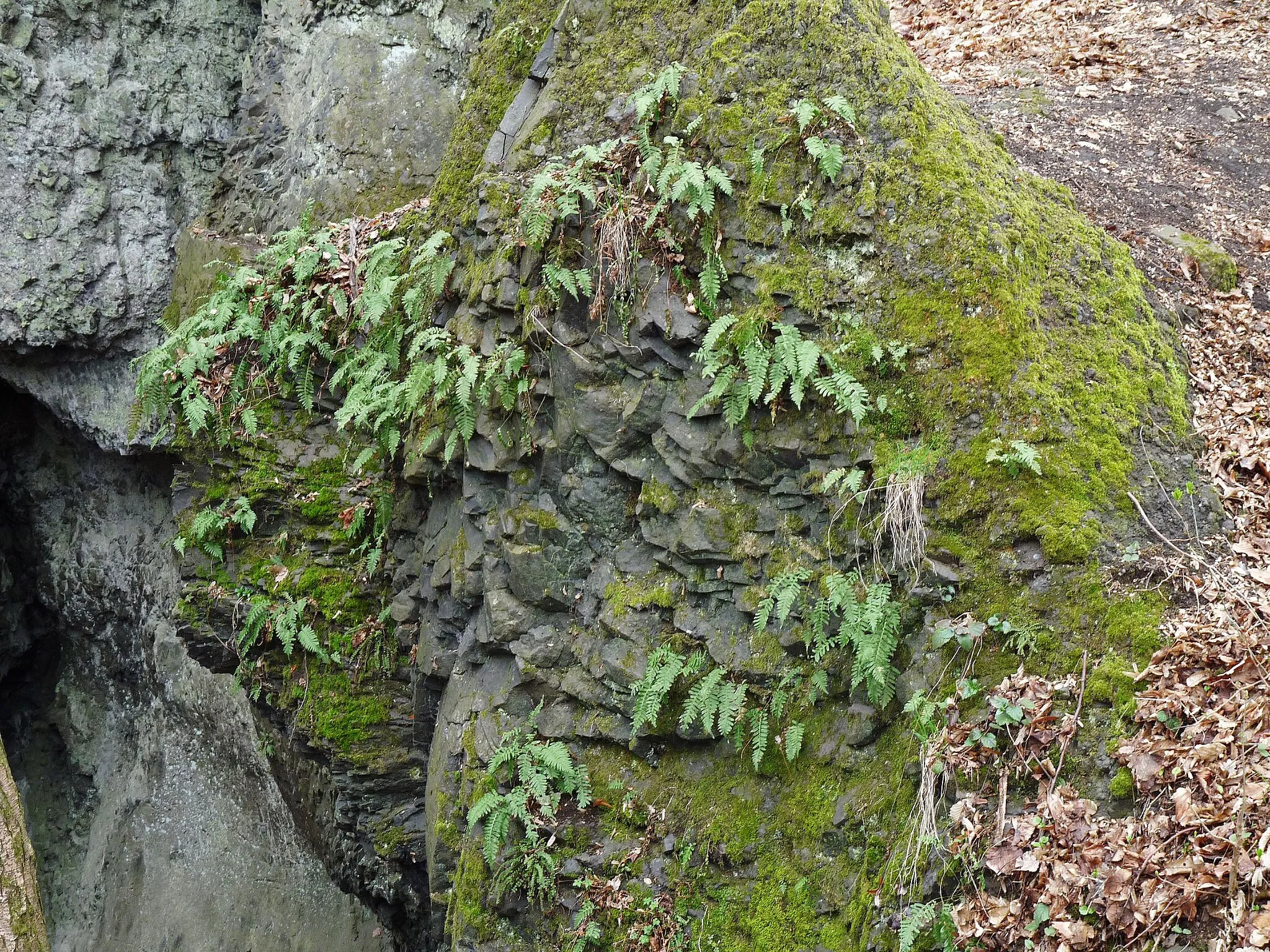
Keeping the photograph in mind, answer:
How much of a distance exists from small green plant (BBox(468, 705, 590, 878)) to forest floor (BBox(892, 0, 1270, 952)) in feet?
8.60

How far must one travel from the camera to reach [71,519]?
Result: 13.9 meters

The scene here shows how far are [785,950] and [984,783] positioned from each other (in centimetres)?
153

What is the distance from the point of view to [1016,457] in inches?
196

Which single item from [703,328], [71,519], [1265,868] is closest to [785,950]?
[1265,868]

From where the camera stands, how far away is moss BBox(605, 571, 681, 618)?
Result: 608 cm

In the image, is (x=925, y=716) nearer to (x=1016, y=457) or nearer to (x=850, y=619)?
(x=850, y=619)

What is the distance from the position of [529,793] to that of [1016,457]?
3578mm

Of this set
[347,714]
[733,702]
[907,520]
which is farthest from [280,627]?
[907,520]

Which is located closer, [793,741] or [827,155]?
[793,741]

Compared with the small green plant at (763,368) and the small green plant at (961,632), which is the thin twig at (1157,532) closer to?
the small green plant at (961,632)

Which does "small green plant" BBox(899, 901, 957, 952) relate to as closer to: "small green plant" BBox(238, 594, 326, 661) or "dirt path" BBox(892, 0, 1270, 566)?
"dirt path" BBox(892, 0, 1270, 566)

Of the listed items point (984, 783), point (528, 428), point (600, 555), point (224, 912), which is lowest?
point (224, 912)

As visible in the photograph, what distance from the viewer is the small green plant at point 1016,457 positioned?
4.96m

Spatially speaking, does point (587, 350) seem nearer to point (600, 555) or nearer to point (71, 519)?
point (600, 555)
